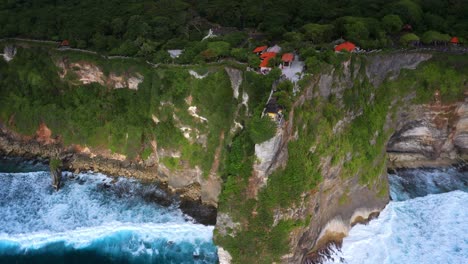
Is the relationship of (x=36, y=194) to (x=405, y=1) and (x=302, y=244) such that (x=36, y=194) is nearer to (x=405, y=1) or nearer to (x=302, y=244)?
(x=302, y=244)

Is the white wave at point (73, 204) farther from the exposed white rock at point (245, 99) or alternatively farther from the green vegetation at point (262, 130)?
the green vegetation at point (262, 130)

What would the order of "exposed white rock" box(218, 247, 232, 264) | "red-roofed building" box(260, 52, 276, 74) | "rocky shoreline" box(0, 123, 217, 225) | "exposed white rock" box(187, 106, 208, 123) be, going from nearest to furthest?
"exposed white rock" box(218, 247, 232, 264)
"red-roofed building" box(260, 52, 276, 74)
"rocky shoreline" box(0, 123, 217, 225)
"exposed white rock" box(187, 106, 208, 123)

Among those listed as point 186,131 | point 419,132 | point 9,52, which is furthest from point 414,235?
point 9,52

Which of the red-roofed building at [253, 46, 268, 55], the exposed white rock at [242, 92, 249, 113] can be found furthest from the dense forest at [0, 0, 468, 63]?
the exposed white rock at [242, 92, 249, 113]

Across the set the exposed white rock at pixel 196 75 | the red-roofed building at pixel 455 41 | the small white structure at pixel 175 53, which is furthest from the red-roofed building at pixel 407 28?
the small white structure at pixel 175 53

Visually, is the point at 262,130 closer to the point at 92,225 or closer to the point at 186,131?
the point at 186,131

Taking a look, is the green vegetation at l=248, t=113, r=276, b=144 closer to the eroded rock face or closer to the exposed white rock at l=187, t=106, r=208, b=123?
the eroded rock face

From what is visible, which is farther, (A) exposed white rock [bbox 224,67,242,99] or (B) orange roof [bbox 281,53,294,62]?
(A) exposed white rock [bbox 224,67,242,99]
